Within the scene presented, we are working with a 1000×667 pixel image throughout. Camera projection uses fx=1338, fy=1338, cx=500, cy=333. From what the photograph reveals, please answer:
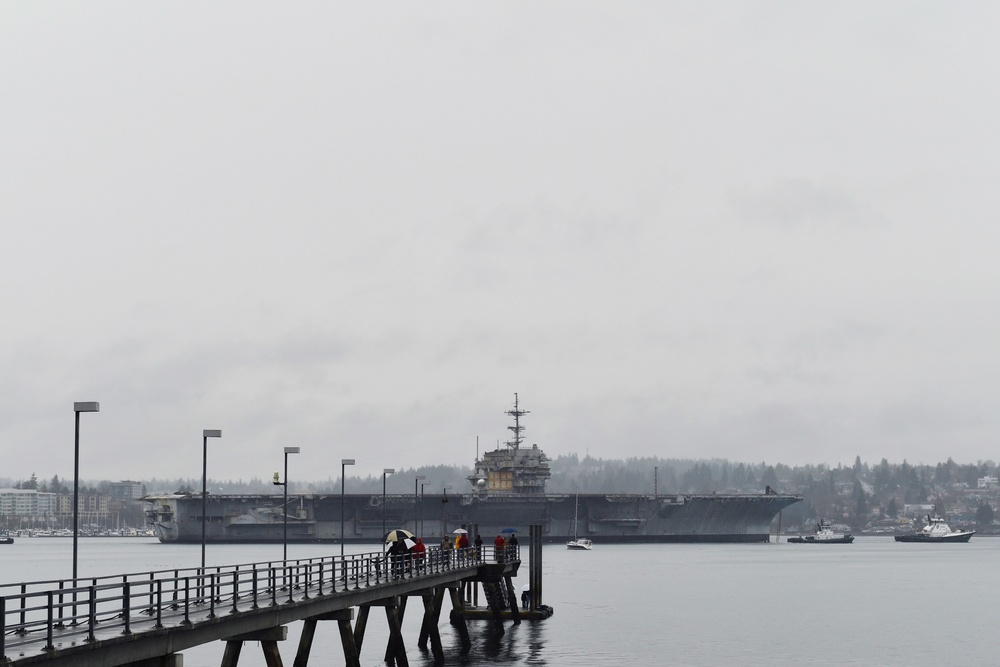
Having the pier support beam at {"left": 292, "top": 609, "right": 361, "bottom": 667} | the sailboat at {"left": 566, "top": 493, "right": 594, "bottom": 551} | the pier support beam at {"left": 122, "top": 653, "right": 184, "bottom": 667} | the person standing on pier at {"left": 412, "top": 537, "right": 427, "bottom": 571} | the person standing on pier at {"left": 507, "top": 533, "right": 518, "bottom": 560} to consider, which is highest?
the person standing on pier at {"left": 412, "top": 537, "right": 427, "bottom": 571}

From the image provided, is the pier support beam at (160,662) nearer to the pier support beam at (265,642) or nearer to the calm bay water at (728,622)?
the pier support beam at (265,642)

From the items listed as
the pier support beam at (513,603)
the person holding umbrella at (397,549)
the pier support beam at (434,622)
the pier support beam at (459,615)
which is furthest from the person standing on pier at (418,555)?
the pier support beam at (513,603)

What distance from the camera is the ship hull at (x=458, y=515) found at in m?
137

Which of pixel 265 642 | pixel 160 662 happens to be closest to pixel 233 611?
pixel 265 642

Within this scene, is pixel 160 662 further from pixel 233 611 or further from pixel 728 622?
pixel 728 622

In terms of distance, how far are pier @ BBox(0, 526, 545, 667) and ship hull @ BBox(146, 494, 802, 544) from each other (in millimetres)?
81428

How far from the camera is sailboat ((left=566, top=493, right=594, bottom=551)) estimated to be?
13988 cm

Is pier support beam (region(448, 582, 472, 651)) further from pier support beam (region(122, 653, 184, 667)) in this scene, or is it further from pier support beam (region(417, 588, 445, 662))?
pier support beam (region(122, 653, 184, 667))

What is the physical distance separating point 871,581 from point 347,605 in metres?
69.0

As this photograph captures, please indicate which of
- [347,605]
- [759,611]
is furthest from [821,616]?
[347,605]

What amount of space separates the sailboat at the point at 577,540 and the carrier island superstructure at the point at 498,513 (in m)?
0.29

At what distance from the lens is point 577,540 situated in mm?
146750

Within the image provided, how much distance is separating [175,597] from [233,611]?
3.65ft

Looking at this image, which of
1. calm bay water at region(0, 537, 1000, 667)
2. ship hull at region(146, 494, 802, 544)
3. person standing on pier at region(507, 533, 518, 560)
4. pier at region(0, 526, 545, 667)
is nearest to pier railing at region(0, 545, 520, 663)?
pier at region(0, 526, 545, 667)
